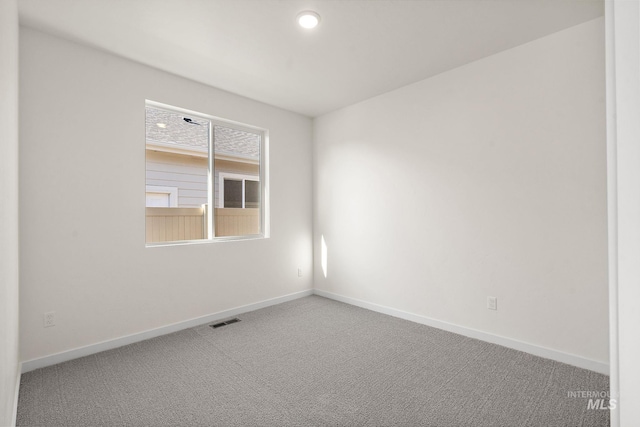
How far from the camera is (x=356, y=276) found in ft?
13.5

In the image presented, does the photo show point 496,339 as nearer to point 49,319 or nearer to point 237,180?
point 237,180

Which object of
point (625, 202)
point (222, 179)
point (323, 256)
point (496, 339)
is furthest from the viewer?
point (323, 256)

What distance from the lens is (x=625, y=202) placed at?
1.70 feet

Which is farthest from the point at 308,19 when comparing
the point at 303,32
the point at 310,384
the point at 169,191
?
the point at 310,384

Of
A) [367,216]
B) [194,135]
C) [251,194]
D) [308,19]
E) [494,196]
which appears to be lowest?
[367,216]

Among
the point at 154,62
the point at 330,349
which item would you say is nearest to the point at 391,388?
the point at 330,349

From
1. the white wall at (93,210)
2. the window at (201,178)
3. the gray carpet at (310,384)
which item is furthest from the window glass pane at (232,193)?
the gray carpet at (310,384)

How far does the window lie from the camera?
3260 mm

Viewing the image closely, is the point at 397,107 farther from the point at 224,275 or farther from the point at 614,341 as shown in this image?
the point at 614,341

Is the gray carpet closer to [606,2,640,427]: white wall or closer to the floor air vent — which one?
the floor air vent

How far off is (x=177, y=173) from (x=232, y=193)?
0.71m

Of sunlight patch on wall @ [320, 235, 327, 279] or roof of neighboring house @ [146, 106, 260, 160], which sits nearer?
roof of neighboring house @ [146, 106, 260, 160]

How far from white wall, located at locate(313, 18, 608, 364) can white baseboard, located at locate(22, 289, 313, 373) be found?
1.32m

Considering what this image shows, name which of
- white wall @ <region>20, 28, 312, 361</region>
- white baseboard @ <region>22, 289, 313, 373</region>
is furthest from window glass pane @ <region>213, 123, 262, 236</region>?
white baseboard @ <region>22, 289, 313, 373</region>
